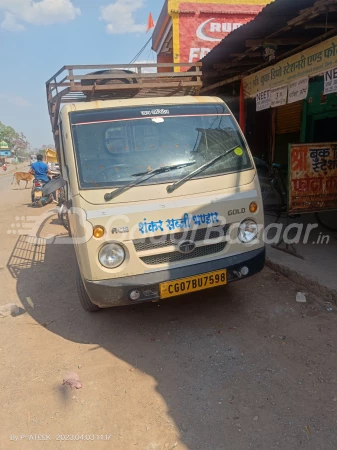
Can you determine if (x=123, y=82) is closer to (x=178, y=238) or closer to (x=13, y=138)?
(x=178, y=238)

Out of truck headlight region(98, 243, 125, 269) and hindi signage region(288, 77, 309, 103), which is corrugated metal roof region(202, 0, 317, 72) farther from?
truck headlight region(98, 243, 125, 269)

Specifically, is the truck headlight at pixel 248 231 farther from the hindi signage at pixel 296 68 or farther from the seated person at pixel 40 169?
the seated person at pixel 40 169

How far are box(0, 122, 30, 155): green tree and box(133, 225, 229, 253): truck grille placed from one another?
86.7 m

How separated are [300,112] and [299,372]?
21.8ft

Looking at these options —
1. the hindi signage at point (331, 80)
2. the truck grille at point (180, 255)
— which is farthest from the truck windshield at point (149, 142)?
the hindi signage at point (331, 80)

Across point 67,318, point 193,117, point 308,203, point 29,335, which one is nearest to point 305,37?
point 308,203

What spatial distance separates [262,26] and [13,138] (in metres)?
102

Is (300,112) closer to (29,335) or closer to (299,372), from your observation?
(299,372)

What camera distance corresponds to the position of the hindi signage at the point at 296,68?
482 cm

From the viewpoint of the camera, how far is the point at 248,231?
3264 mm

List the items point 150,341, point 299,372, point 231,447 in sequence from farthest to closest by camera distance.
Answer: point 150,341, point 299,372, point 231,447

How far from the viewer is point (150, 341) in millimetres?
3223

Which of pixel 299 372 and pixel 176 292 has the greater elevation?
pixel 176 292

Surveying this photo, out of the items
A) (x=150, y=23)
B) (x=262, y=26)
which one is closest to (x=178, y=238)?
(x=262, y=26)
